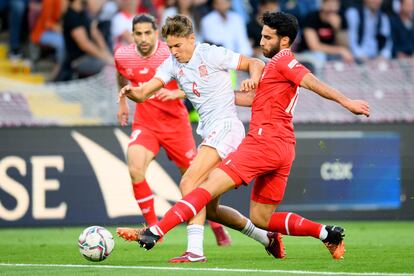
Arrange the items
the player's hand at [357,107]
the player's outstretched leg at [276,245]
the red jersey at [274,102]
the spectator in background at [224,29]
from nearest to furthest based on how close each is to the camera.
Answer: the player's hand at [357,107], the red jersey at [274,102], the player's outstretched leg at [276,245], the spectator in background at [224,29]

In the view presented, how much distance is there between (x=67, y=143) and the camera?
15.6 m

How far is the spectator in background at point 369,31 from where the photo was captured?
1941 centimetres

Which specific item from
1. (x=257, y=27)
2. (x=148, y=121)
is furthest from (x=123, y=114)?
(x=257, y=27)

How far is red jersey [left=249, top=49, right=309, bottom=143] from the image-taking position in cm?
980

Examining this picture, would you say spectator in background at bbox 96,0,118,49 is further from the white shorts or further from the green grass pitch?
the white shorts

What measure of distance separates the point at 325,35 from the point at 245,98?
895cm

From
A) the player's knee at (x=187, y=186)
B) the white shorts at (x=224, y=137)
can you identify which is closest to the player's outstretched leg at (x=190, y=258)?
the player's knee at (x=187, y=186)

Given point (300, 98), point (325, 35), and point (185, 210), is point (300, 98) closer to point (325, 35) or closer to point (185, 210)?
point (325, 35)

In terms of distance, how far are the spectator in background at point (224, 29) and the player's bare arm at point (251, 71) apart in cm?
798

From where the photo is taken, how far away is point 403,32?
19578mm

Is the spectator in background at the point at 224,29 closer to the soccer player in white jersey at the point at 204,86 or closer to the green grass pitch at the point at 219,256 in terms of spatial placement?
the green grass pitch at the point at 219,256

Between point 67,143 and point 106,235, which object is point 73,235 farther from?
point 106,235

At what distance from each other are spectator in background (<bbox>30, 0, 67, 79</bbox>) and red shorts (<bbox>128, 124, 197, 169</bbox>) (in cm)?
658

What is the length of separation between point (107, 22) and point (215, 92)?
8.82 metres
